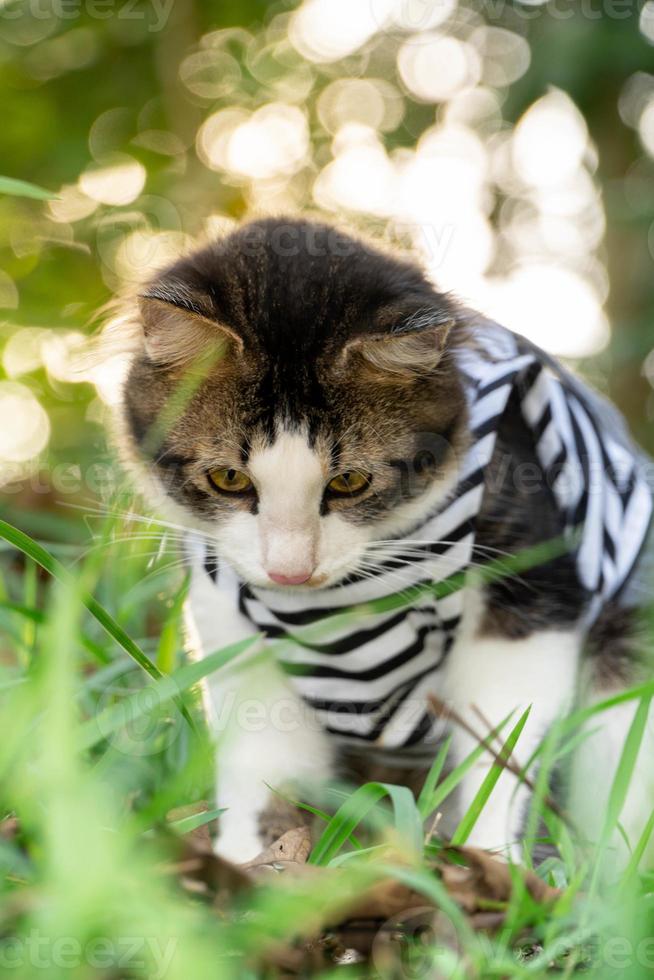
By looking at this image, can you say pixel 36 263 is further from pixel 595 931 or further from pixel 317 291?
pixel 595 931

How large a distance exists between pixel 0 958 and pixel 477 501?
1088mm

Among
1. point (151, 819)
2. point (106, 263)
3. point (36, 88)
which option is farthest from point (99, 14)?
point (151, 819)

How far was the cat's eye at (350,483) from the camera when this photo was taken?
1.56m

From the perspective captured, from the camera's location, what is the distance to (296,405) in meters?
1.54

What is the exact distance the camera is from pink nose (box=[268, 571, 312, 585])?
147 centimetres

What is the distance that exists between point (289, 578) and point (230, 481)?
21 centimetres

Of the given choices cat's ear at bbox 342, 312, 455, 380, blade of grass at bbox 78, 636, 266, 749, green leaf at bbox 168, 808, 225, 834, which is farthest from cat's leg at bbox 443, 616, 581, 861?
blade of grass at bbox 78, 636, 266, 749

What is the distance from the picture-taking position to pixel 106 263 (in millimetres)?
4031

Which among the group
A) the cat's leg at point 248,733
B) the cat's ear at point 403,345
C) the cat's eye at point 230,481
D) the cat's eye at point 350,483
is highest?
the cat's ear at point 403,345

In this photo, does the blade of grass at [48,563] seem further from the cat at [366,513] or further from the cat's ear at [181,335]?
the cat's ear at [181,335]

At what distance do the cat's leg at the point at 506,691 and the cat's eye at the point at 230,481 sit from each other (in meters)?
0.50

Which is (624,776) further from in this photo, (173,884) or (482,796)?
(173,884)

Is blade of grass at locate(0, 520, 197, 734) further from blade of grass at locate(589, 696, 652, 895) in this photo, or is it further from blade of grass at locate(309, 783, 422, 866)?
blade of grass at locate(589, 696, 652, 895)

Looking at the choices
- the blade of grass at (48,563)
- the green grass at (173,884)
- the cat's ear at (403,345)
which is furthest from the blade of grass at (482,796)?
the cat's ear at (403,345)
